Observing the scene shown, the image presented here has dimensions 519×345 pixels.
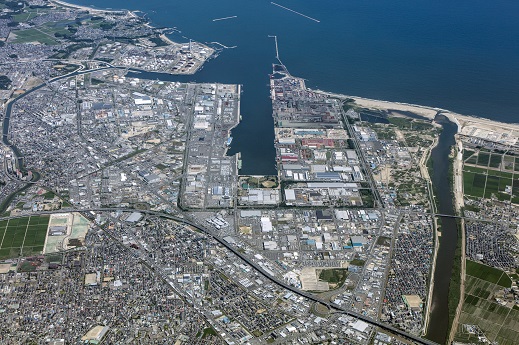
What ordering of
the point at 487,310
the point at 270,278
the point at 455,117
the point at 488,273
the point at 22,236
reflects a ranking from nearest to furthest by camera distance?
the point at 487,310 < the point at 270,278 < the point at 488,273 < the point at 22,236 < the point at 455,117

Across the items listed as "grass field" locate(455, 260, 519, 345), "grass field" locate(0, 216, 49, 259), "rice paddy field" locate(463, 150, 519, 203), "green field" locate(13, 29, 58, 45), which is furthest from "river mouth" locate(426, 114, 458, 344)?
"green field" locate(13, 29, 58, 45)

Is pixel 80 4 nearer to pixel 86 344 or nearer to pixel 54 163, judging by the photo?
pixel 54 163

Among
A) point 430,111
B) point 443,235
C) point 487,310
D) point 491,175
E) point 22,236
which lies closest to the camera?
point 487,310

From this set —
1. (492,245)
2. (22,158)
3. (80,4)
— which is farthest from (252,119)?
(80,4)

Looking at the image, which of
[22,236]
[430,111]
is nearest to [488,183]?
[430,111]

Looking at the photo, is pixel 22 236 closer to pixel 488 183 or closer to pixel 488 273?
pixel 488 273

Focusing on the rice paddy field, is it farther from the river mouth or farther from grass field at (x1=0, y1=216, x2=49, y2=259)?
grass field at (x1=0, y1=216, x2=49, y2=259)

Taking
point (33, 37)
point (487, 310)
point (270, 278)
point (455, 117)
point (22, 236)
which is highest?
point (455, 117)

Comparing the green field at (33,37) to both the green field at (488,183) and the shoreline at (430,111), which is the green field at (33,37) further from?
the green field at (488,183)
